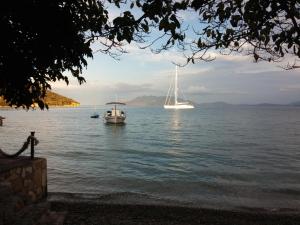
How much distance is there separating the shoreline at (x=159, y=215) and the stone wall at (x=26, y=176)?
3.19ft

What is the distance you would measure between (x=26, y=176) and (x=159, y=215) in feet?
14.9

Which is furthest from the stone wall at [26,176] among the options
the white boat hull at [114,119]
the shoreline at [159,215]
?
the white boat hull at [114,119]

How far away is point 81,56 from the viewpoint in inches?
253

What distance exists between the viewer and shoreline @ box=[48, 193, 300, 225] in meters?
11.6

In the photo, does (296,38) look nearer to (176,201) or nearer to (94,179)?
(176,201)

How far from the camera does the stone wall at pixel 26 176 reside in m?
10.9

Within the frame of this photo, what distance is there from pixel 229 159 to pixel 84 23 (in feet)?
92.3

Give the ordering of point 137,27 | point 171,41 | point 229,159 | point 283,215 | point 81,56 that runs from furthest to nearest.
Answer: point 229,159 → point 283,215 → point 81,56 → point 171,41 → point 137,27

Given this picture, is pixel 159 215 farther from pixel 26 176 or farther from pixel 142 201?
pixel 26 176

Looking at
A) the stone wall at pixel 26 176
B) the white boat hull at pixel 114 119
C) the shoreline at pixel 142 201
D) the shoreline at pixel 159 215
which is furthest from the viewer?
the white boat hull at pixel 114 119

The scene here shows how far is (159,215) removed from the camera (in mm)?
12797

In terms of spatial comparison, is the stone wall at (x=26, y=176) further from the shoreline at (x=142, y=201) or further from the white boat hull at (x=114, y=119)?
the white boat hull at (x=114, y=119)

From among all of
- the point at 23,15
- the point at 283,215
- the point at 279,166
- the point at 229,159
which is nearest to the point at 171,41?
the point at 23,15

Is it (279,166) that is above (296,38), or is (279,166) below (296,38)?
below
